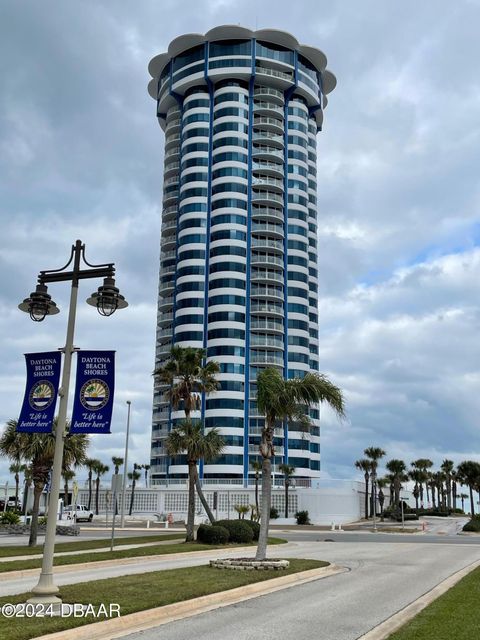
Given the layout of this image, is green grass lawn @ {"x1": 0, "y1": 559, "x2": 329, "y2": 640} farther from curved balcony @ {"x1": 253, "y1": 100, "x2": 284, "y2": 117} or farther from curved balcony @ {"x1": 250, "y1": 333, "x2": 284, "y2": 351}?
curved balcony @ {"x1": 253, "y1": 100, "x2": 284, "y2": 117}

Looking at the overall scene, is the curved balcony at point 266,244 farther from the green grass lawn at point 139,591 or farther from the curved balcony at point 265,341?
the green grass lawn at point 139,591

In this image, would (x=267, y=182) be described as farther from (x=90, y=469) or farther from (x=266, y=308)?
(x=90, y=469)

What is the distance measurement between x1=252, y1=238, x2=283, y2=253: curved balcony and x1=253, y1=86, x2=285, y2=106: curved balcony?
25521 millimetres

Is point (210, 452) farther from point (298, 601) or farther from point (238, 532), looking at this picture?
point (298, 601)

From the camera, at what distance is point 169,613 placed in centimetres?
1412

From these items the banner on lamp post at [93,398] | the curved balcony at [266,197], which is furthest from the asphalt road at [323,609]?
the curved balcony at [266,197]

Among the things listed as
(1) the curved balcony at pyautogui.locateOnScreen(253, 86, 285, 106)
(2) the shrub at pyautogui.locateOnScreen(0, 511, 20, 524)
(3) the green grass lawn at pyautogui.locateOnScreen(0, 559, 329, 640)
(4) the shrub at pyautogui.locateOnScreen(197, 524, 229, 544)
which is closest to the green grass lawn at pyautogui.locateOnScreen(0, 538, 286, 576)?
(4) the shrub at pyautogui.locateOnScreen(197, 524, 229, 544)

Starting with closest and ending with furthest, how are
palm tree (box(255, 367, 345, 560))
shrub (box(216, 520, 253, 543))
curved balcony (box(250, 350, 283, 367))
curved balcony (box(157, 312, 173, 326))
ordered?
1. palm tree (box(255, 367, 345, 560))
2. shrub (box(216, 520, 253, 543))
3. curved balcony (box(250, 350, 283, 367))
4. curved balcony (box(157, 312, 173, 326))

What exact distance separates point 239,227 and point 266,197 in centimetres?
734

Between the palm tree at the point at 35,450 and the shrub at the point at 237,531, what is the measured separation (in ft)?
30.2

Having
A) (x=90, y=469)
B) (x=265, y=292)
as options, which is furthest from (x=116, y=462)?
(x=265, y=292)

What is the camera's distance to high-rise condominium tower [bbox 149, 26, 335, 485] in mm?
100500

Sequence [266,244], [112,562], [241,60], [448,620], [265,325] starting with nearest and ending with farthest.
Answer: [448,620]
[112,562]
[265,325]
[266,244]
[241,60]

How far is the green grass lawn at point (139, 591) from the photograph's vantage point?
11.6m
